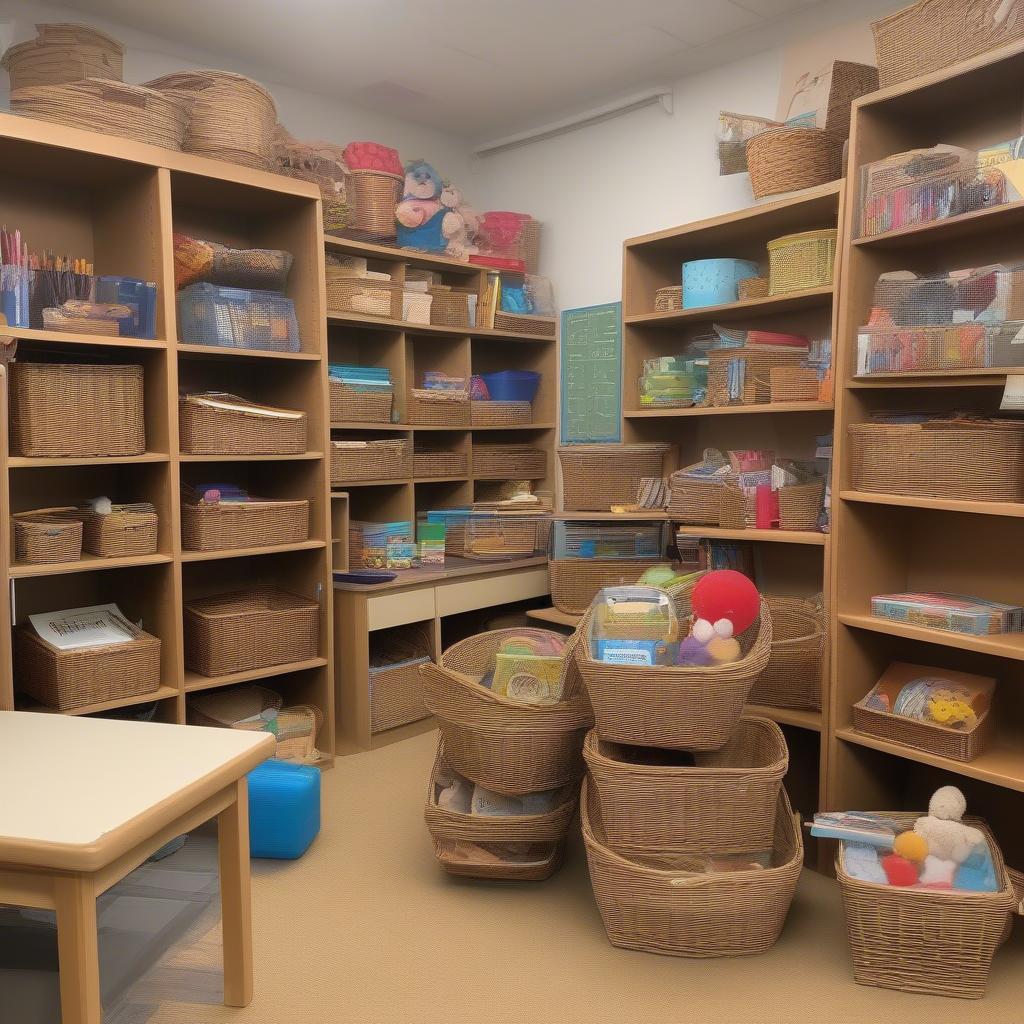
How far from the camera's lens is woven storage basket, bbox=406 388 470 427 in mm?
4137

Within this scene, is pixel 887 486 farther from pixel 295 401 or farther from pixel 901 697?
pixel 295 401

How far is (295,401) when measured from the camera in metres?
3.66

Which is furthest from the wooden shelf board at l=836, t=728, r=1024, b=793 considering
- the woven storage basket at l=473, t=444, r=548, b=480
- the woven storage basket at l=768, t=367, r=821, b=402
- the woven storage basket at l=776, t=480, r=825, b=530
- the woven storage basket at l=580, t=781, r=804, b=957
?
the woven storage basket at l=473, t=444, r=548, b=480

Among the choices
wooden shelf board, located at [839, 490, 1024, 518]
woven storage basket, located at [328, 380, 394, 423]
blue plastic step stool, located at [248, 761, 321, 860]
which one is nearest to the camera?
wooden shelf board, located at [839, 490, 1024, 518]

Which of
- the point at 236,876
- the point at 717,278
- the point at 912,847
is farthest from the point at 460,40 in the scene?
the point at 912,847

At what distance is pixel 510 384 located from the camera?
4.51 metres

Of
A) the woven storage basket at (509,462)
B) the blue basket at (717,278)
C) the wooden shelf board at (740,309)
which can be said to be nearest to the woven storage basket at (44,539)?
the woven storage basket at (509,462)

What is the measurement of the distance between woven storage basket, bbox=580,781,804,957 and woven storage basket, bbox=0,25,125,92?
8.94 ft

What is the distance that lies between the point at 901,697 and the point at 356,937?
1.66 metres

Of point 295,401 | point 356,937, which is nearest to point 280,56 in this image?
point 295,401

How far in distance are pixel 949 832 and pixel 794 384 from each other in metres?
1.48

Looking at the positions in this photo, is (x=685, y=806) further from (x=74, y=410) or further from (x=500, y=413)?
(x=500, y=413)

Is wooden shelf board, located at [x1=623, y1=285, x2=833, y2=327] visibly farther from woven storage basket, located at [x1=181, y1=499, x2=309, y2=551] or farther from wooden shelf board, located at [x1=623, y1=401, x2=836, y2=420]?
woven storage basket, located at [x1=181, y1=499, x2=309, y2=551]

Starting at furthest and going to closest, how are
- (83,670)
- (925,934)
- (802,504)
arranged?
(802,504)
(83,670)
(925,934)
